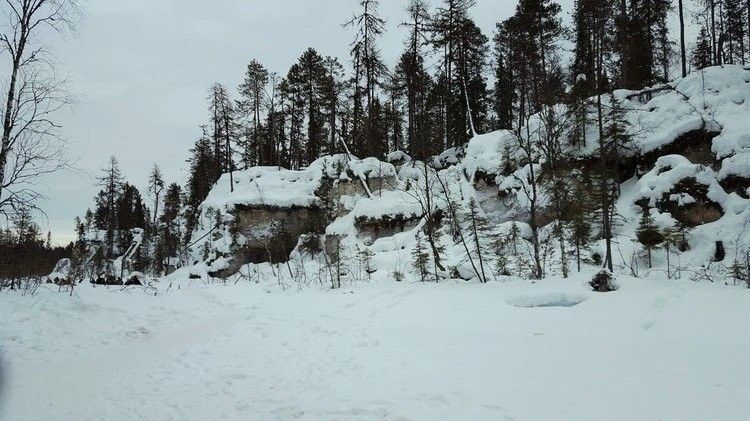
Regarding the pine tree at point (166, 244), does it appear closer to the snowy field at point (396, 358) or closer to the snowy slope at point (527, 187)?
the snowy slope at point (527, 187)

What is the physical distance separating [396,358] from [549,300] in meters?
5.34

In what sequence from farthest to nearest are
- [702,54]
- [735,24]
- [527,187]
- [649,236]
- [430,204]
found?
[702,54] < [735,24] < [527,187] < [430,204] < [649,236]

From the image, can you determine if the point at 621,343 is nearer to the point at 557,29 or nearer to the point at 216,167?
the point at 557,29

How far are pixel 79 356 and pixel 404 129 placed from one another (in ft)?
Result: 124

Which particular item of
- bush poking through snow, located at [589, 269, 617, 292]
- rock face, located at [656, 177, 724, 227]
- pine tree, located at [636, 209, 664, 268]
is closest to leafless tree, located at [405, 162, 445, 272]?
bush poking through snow, located at [589, 269, 617, 292]

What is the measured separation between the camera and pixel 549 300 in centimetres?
963

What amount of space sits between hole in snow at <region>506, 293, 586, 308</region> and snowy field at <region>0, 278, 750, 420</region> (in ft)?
0.09

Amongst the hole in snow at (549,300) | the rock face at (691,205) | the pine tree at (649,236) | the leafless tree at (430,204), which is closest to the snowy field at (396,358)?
the hole in snow at (549,300)

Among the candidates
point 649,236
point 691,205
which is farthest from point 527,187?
point 649,236

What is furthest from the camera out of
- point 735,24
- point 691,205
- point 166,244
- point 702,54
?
point 166,244

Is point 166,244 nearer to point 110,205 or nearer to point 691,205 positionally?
point 110,205

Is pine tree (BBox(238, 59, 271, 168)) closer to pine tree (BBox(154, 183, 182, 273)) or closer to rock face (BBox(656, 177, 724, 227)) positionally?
pine tree (BBox(154, 183, 182, 273))

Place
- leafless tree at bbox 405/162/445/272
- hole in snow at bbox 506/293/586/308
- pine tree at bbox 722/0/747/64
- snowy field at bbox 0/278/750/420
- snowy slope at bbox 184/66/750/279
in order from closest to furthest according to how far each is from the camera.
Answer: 1. snowy field at bbox 0/278/750/420
2. hole in snow at bbox 506/293/586/308
3. snowy slope at bbox 184/66/750/279
4. leafless tree at bbox 405/162/445/272
5. pine tree at bbox 722/0/747/64

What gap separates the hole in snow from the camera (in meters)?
9.45
